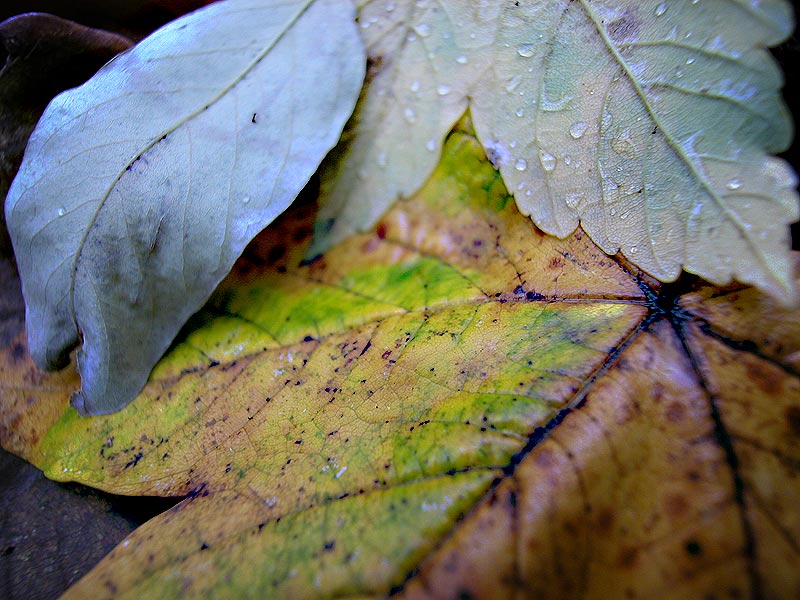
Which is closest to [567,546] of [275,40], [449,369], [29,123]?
[449,369]

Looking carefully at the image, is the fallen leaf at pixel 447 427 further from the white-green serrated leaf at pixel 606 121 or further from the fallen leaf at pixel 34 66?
the fallen leaf at pixel 34 66

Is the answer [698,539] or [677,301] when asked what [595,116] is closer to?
[677,301]

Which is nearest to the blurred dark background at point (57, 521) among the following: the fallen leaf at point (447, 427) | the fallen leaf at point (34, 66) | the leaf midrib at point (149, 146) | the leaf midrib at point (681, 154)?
the fallen leaf at point (447, 427)

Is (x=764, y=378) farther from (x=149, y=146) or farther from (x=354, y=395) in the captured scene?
(x=149, y=146)

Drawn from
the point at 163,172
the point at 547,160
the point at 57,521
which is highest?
the point at 547,160

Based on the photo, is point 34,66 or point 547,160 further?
point 34,66

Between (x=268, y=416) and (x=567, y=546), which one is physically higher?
(x=567, y=546)

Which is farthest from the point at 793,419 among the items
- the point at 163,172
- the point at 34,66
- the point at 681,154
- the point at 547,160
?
the point at 34,66
